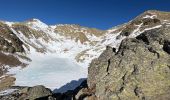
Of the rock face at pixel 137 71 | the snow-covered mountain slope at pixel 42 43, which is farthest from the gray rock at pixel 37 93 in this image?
the snow-covered mountain slope at pixel 42 43

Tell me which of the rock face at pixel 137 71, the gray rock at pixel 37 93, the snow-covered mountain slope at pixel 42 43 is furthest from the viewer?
the snow-covered mountain slope at pixel 42 43

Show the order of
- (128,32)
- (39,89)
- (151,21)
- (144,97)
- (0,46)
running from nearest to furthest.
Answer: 1. (144,97)
2. (39,89)
3. (0,46)
4. (128,32)
5. (151,21)

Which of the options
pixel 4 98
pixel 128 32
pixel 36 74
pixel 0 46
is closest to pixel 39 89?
pixel 4 98

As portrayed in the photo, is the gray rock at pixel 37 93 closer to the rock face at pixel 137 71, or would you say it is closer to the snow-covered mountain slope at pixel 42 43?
the rock face at pixel 137 71

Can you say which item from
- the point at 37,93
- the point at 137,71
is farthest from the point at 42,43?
the point at 137,71

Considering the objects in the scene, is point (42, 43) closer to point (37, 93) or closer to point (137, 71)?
point (37, 93)

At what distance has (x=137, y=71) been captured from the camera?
70.7 feet

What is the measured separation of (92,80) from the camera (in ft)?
76.8

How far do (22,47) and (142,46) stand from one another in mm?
121921

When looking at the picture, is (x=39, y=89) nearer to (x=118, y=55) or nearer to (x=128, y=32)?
(x=118, y=55)

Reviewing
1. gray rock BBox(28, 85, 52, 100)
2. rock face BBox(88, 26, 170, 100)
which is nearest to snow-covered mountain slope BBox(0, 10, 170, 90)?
gray rock BBox(28, 85, 52, 100)

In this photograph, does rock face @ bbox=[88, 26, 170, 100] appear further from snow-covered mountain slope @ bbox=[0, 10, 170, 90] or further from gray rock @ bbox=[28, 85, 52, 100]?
snow-covered mountain slope @ bbox=[0, 10, 170, 90]

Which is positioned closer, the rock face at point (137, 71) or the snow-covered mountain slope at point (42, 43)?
the rock face at point (137, 71)

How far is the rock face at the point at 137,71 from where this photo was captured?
20.9m
